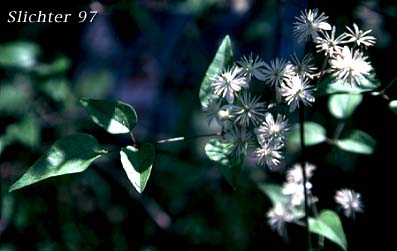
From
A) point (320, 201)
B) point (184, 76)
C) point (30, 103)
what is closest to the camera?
point (320, 201)

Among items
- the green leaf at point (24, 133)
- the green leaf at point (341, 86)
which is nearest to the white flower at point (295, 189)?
the green leaf at point (341, 86)

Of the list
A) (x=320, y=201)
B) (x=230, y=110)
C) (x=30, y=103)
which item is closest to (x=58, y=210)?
(x=30, y=103)

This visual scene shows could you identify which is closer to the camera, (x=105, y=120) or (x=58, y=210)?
(x=105, y=120)

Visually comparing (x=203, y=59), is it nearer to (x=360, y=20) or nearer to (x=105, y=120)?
(x=360, y=20)

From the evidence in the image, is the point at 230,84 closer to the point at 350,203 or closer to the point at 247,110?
the point at 247,110

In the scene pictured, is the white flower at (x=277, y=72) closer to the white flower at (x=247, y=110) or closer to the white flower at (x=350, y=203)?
the white flower at (x=247, y=110)

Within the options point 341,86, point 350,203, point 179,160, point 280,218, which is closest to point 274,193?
point 280,218
